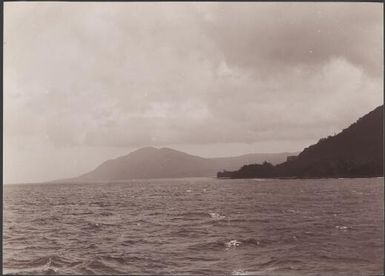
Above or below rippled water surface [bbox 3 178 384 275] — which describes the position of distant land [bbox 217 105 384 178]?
above

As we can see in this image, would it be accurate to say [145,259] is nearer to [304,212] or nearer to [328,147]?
[304,212]

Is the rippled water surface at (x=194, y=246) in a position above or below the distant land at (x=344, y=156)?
below

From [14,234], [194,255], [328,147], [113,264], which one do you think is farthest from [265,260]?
[328,147]

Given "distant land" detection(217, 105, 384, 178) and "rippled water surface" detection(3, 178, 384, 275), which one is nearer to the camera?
"rippled water surface" detection(3, 178, 384, 275)

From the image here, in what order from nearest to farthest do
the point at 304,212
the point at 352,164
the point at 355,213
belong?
the point at 355,213
the point at 304,212
the point at 352,164

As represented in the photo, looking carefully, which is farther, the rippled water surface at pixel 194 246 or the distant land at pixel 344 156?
the distant land at pixel 344 156

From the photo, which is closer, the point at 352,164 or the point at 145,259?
the point at 145,259

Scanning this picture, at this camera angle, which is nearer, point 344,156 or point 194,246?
point 194,246

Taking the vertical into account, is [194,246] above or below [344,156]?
below
